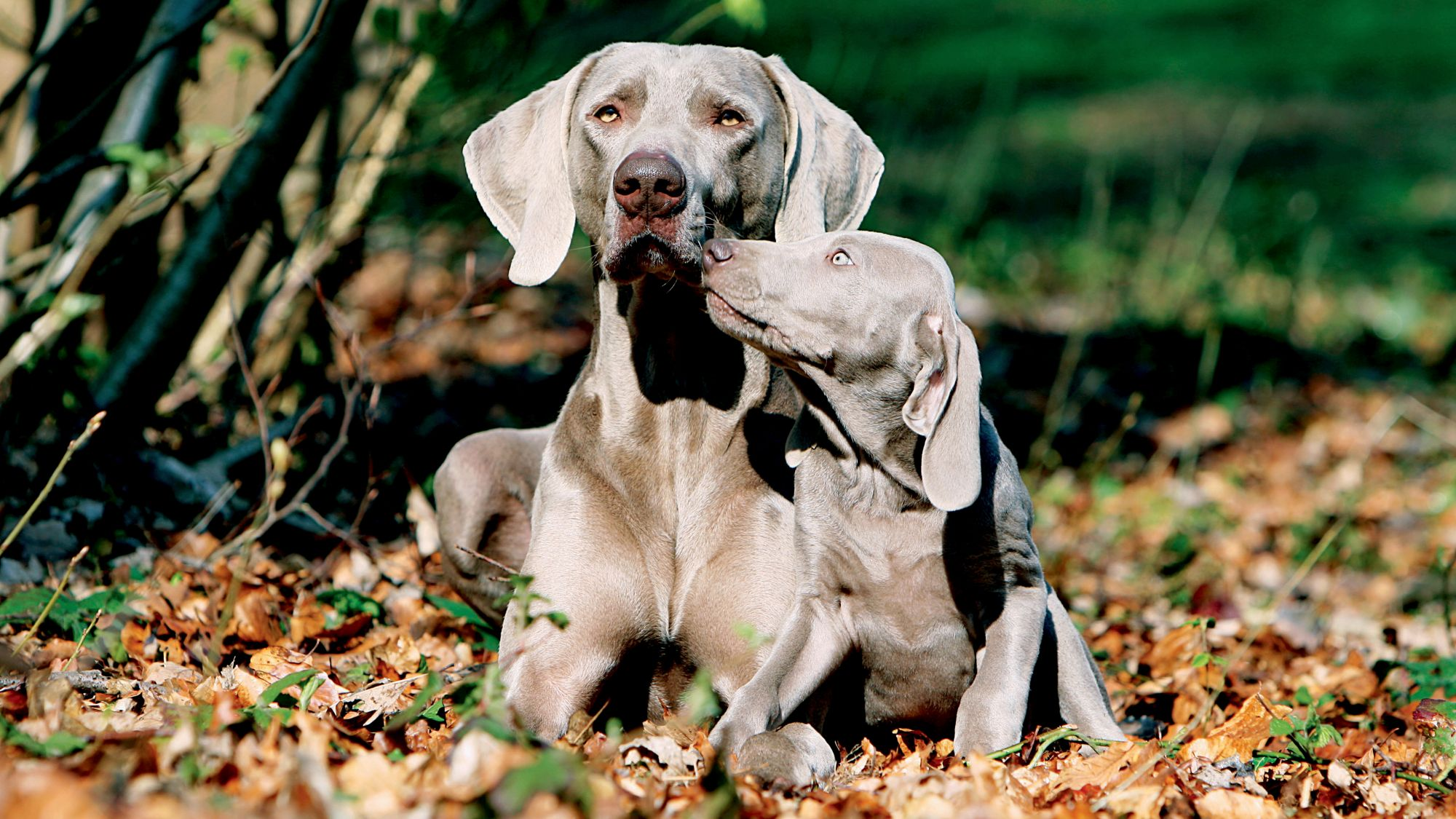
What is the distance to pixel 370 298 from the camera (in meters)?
7.82

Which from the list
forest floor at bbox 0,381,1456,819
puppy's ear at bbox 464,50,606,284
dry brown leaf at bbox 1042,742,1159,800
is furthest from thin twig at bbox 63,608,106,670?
dry brown leaf at bbox 1042,742,1159,800

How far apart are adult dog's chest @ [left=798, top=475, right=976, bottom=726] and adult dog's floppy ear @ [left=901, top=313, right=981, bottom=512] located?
171 millimetres

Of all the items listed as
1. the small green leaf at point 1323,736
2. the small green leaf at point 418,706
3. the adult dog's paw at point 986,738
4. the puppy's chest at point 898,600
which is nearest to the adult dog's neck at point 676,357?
the puppy's chest at point 898,600

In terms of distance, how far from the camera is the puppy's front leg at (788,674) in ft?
8.91

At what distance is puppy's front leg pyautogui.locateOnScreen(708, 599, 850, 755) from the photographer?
8.91 ft

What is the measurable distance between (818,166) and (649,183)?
631 mm

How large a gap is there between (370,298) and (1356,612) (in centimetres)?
528

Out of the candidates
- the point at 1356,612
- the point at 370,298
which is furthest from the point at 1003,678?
the point at 370,298

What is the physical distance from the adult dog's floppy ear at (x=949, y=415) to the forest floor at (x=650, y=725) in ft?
1.73

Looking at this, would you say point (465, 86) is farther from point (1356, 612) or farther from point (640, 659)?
point (1356, 612)

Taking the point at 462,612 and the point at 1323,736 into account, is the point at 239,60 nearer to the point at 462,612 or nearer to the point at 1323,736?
the point at 462,612

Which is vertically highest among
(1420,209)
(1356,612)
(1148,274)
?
(1356,612)

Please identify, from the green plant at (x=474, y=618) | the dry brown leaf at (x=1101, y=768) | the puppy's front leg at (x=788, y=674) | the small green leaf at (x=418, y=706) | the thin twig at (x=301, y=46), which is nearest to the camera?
the small green leaf at (x=418, y=706)

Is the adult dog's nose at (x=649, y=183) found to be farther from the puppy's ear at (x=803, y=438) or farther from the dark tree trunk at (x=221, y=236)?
the dark tree trunk at (x=221, y=236)
